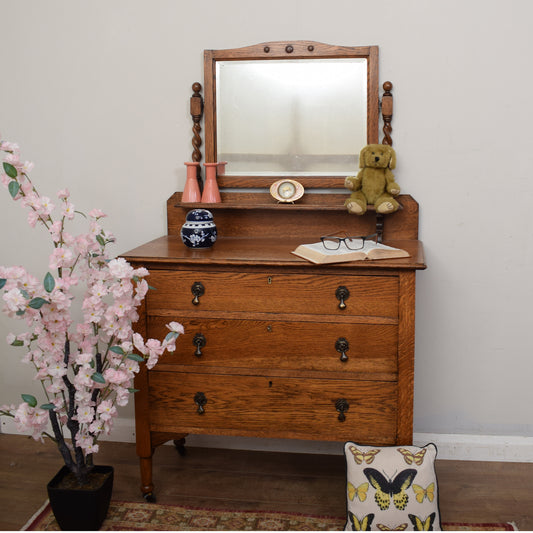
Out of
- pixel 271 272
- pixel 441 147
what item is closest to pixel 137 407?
pixel 271 272

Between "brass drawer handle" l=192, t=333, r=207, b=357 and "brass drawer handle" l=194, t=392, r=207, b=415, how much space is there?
0.15m

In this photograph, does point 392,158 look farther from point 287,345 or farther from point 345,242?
point 287,345

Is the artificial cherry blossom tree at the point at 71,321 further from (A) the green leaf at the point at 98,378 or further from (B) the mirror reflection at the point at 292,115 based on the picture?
(B) the mirror reflection at the point at 292,115

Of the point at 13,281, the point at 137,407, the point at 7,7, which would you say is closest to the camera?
the point at 13,281

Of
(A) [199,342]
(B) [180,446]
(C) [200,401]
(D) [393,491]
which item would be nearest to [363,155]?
(A) [199,342]

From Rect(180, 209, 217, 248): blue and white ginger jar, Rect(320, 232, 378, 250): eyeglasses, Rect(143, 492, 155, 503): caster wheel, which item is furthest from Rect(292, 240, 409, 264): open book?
Rect(143, 492, 155, 503): caster wheel

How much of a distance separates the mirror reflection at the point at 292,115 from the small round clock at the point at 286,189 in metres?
0.07

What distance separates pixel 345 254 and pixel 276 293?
0.27 meters

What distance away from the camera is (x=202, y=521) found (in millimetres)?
2092

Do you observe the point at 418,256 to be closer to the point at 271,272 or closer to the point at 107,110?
the point at 271,272

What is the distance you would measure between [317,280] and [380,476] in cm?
66

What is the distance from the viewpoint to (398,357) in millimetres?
1964

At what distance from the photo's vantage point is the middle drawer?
1979 mm

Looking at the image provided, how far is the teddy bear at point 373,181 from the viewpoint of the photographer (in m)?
2.22
